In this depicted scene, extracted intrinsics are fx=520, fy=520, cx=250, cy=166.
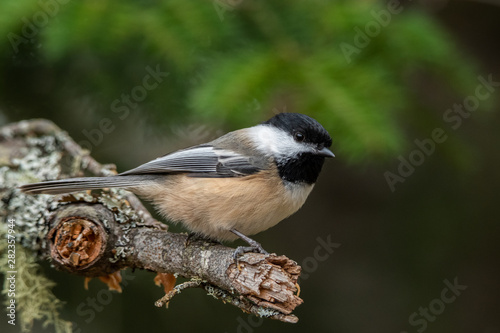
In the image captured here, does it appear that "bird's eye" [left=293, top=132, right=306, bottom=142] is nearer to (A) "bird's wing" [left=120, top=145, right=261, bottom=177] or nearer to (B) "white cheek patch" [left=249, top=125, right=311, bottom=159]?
(B) "white cheek patch" [left=249, top=125, right=311, bottom=159]

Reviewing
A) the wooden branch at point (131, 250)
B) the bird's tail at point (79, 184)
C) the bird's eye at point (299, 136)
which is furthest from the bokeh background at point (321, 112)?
the wooden branch at point (131, 250)

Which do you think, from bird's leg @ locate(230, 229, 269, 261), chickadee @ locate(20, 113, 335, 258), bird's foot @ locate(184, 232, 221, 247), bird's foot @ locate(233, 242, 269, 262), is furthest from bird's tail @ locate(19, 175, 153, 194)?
bird's foot @ locate(233, 242, 269, 262)

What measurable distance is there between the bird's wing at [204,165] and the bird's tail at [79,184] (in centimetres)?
5

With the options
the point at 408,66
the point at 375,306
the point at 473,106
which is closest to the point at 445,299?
the point at 375,306

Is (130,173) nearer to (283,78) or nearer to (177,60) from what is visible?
(177,60)

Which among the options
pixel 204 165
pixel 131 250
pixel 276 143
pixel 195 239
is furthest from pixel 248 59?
pixel 131 250

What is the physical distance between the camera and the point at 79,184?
2.34 metres

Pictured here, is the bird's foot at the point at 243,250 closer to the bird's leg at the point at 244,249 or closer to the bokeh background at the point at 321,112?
the bird's leg at the point at 244,249

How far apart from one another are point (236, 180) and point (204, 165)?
7.9 inches

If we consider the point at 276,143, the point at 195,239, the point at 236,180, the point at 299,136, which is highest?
the point at 299,136

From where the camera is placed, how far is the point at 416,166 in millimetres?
3477

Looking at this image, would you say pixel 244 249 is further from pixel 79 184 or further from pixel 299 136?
pixel 79 184

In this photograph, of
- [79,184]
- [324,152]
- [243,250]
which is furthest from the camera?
[324,152]

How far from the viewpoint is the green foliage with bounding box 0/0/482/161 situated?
95.0 inches
